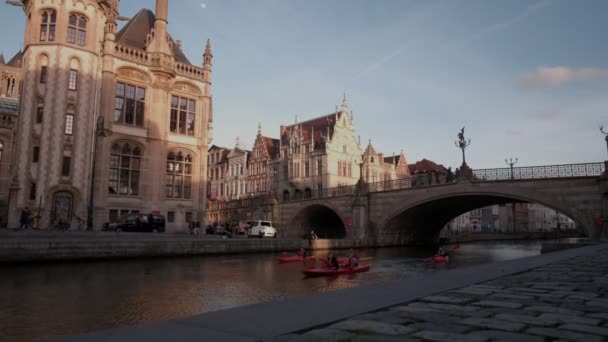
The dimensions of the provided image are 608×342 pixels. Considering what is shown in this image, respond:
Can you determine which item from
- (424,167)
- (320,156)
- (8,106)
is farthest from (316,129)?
(8,106)

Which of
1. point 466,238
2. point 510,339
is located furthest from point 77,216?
point 466,238

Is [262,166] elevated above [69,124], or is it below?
above

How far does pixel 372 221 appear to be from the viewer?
46469 millimetres

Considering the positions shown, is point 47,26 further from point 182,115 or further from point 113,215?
point 113,215

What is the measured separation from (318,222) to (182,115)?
91.3 ft

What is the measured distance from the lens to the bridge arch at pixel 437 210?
1292 inches

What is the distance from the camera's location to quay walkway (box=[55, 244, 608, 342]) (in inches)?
167

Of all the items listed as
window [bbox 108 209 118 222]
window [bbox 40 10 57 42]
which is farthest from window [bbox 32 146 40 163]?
window [bbox 40 10 57 42]

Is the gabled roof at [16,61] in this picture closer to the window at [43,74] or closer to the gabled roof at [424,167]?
the window at [43,74]

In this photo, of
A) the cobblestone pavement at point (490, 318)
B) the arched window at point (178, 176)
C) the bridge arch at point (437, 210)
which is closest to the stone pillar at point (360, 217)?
the bridge arch at point (437, 210)

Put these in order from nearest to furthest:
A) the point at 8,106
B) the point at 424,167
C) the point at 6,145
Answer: the point at 6,145 < the point at 8,106 < the point at 424,167

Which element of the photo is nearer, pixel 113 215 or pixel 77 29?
pixel 77 29

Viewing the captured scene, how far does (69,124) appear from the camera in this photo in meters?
35.1

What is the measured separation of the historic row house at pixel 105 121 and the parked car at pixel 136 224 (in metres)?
3.40
